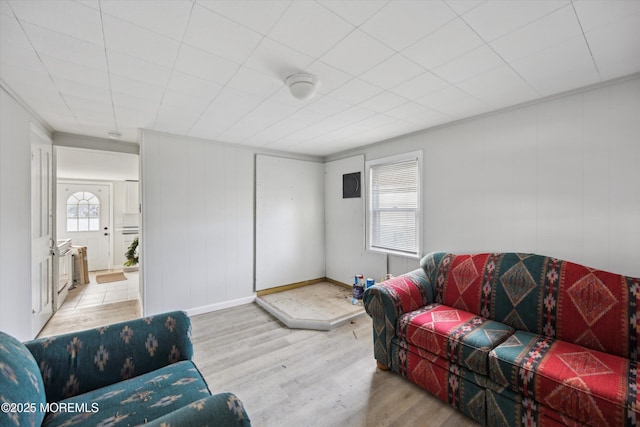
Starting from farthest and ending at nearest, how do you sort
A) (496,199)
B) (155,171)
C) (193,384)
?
(155,171) → (496,199) → (193,384)

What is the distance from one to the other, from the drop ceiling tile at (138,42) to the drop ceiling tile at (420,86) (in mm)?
1616

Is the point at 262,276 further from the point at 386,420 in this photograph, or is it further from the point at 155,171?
the point at 386,420

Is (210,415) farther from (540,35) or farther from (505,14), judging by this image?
(540,35)

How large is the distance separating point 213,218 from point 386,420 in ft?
10.0

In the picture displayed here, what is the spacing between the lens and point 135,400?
124cm

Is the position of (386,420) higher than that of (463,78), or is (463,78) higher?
(463,78)

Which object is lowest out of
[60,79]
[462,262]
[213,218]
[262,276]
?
[262,276]

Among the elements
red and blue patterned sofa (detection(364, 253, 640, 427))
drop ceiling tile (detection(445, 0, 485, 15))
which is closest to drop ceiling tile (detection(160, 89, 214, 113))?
drop ceiling tile (detection(445, 0, 485, 15))

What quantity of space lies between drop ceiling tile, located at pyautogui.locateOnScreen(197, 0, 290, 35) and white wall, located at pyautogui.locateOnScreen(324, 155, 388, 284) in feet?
9.57

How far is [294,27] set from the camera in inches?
55.3

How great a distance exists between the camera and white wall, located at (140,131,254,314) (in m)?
→ 3.24

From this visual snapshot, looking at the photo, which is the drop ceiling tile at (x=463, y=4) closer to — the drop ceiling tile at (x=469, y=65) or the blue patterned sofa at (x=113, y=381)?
the drop ceiling tile at (x=469, y=65)

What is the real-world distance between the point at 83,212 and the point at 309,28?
8.01m

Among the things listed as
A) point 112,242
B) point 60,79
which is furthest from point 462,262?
point 112,242
